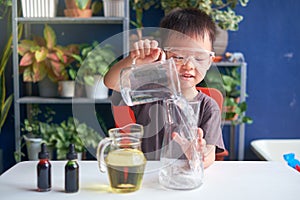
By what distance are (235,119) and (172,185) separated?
5.12ft

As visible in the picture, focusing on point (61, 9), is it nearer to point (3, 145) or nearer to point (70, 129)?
point (70, 129)

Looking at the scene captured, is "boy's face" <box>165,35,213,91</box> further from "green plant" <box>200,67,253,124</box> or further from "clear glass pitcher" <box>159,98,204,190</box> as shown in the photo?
"green plant" <box>200,67,253,124</box>

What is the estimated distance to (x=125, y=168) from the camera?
0.91 meters

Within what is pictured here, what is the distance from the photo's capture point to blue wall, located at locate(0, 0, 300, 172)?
269 cm

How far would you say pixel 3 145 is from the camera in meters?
2.76

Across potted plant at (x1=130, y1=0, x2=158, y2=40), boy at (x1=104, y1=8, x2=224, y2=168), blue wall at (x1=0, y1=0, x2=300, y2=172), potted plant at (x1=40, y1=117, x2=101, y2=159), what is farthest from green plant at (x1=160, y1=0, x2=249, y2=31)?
boy at (x1=104, y1=8, x2=224, y2=168)

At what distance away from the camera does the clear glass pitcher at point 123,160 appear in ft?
2.99

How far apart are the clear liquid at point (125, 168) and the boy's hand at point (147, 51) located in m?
0.22

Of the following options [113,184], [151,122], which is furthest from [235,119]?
[113,184]

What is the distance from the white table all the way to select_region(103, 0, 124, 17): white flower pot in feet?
4.48

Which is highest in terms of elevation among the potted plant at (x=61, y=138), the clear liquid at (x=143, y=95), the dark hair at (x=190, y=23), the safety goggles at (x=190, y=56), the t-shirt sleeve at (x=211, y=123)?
the dark hair at (x=190, y=23)

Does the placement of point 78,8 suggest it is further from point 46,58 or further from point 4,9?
point 4,9

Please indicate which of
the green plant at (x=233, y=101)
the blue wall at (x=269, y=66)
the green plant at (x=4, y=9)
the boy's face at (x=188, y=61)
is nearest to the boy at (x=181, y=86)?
the boy's face at (x=188, y=61)

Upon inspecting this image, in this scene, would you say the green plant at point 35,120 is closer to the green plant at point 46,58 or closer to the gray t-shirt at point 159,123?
the green plant at point 46,58
